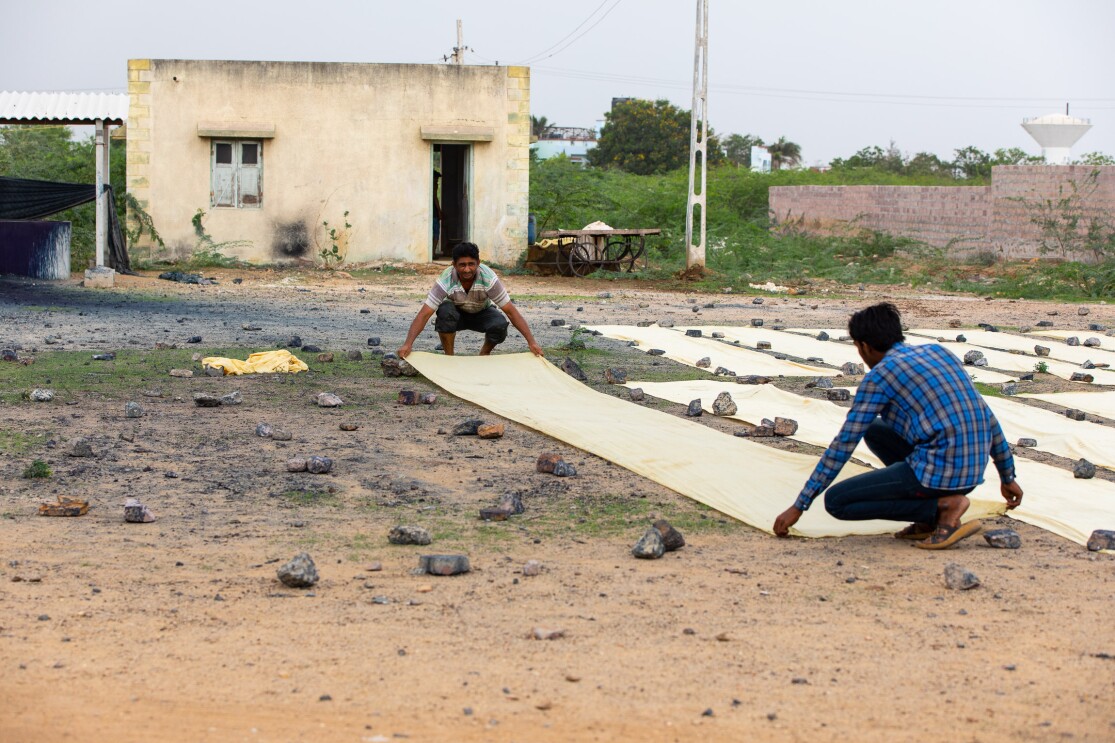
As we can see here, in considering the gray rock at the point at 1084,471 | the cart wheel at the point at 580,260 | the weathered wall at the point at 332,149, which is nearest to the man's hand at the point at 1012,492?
the gray rock at the point at 1084,471

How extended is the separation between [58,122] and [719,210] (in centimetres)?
1467

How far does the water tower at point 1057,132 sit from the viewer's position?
2766cm

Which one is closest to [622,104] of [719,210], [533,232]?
[719,210]

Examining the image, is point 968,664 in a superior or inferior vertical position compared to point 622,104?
inferior

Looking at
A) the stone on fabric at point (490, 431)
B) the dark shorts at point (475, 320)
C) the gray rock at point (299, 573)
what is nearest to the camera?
the gray rock at point (299, 573)

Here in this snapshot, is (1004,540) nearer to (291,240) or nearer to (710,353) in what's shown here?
(710,353)

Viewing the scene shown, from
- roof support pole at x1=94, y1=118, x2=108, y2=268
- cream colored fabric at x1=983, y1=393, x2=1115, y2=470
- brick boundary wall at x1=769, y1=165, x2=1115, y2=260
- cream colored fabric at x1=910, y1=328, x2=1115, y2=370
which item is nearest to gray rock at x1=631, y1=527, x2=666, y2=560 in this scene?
cream colored fabric at x1=983, y1=393, x2=1115, y2=470

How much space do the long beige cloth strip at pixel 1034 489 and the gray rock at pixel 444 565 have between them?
1.64 m

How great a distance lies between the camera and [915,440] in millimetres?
4320

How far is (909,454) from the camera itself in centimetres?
452

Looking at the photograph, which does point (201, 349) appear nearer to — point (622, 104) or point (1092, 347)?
point (1092, 347)

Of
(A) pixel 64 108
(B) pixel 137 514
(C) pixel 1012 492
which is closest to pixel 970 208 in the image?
(A) pixel 64 108

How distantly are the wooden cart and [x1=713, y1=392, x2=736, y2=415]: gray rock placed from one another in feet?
40.7

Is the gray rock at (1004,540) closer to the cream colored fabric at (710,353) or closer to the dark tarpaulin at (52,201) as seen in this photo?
the cream colored fabric at (710,353)
